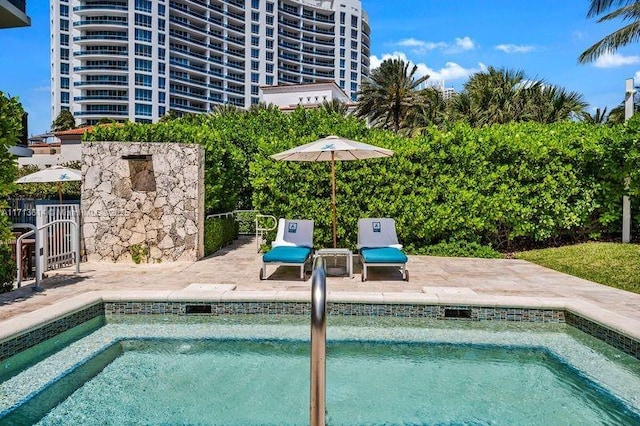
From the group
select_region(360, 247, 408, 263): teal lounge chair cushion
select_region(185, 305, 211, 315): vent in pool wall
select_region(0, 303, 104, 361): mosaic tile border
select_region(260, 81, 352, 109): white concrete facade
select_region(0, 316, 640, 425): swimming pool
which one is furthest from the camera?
select_region(260, 81, 352, 109): white concrete facade

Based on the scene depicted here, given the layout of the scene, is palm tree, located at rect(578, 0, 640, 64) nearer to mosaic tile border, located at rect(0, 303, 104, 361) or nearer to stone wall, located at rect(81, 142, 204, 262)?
stone wall, located at rect(81, 142, 204, 262)

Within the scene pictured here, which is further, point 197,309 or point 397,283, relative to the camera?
point 397,283

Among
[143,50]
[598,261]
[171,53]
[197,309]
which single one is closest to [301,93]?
[171,53]

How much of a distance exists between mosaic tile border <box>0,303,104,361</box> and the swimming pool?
256mm

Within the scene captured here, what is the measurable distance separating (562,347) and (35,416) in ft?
19.6

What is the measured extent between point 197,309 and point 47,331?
6.74ft

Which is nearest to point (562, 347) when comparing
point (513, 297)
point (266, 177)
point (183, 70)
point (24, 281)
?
point (513, 297)

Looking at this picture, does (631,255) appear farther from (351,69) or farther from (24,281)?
(351,69)

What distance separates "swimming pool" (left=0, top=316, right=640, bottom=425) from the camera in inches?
164

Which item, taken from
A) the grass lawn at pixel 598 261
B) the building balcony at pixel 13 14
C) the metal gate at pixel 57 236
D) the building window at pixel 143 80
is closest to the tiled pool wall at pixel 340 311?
the grass lawn at pixel 598 261

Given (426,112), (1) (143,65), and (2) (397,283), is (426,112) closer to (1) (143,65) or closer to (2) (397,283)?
(2) (397,283)

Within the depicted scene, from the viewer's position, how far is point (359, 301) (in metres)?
6.85

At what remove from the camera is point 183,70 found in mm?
80188

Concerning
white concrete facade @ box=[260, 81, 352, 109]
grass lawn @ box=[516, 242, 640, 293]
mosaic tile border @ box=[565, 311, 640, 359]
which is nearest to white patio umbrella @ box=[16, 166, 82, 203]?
mosaic tile border @ box=[565, 311, 640, 359]
